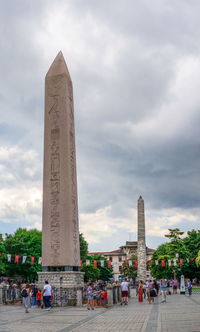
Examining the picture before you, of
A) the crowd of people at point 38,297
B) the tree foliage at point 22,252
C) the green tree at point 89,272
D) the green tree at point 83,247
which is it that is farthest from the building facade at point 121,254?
the crowd of people at point 38,297

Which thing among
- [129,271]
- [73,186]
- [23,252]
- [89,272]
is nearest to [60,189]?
[73,186]

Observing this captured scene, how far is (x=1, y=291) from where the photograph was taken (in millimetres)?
26406

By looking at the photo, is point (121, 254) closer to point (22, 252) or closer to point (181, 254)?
point (181, 254)

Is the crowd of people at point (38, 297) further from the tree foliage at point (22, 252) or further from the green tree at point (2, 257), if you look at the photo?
the tree foliage at point (22, 252)

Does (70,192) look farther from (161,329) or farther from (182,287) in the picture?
(182,287)

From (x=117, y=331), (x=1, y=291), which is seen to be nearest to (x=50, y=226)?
(x=1, y=291)

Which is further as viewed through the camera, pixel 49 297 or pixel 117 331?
pixel 49 297

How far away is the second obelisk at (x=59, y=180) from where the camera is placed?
2270 centimetres

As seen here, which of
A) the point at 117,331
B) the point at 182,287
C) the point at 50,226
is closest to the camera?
the point at 117,331

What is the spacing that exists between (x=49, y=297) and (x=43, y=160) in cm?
750

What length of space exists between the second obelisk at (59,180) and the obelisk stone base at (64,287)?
0.36m

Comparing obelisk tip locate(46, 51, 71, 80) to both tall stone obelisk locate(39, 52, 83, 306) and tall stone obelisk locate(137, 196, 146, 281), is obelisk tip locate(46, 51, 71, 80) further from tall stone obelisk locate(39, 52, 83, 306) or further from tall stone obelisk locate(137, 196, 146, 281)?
tall stone obelisk locate(137, 196, 146, 281)

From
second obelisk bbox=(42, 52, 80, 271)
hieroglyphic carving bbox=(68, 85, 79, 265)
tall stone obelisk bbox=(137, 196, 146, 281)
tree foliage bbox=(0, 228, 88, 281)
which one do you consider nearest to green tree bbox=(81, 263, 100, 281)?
tall stone obelisk bbox=(137, 196, 146, 281)

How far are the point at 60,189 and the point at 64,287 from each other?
17.6ft
